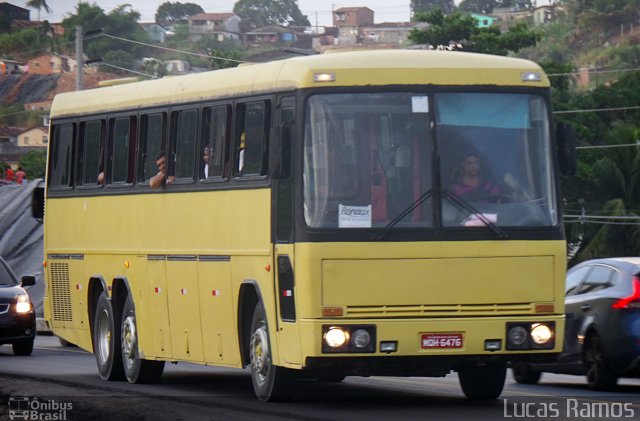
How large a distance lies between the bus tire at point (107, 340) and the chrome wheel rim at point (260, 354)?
4055 mm

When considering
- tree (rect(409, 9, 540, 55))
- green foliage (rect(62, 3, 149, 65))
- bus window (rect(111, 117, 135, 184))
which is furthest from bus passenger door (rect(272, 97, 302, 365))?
green foliage (rect(62, 3, 149, 65))

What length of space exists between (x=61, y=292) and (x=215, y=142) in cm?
552

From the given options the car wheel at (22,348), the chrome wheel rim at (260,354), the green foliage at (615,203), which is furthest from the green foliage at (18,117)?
the chrome wheel rim at (260,354)

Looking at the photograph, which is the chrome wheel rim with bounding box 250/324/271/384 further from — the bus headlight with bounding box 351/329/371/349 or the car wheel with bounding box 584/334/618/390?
the car wheel with bounding box 584/334/618/390

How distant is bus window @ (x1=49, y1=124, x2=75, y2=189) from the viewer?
2170 cm

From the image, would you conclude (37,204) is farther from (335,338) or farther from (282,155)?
(335,338)

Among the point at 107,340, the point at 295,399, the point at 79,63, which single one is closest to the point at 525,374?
the point at 295,399

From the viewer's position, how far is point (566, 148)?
605 inches

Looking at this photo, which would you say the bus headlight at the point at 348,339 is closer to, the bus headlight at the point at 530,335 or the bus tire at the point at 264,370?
the bus tire at the point at 264,370

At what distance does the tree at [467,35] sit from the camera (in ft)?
262

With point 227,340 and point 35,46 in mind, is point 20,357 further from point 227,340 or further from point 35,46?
point 35,46

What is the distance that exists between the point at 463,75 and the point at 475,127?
1.58ft

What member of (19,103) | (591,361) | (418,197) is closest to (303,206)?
(418,197)

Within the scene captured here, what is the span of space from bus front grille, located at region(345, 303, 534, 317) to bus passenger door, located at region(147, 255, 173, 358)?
404 centimetres
